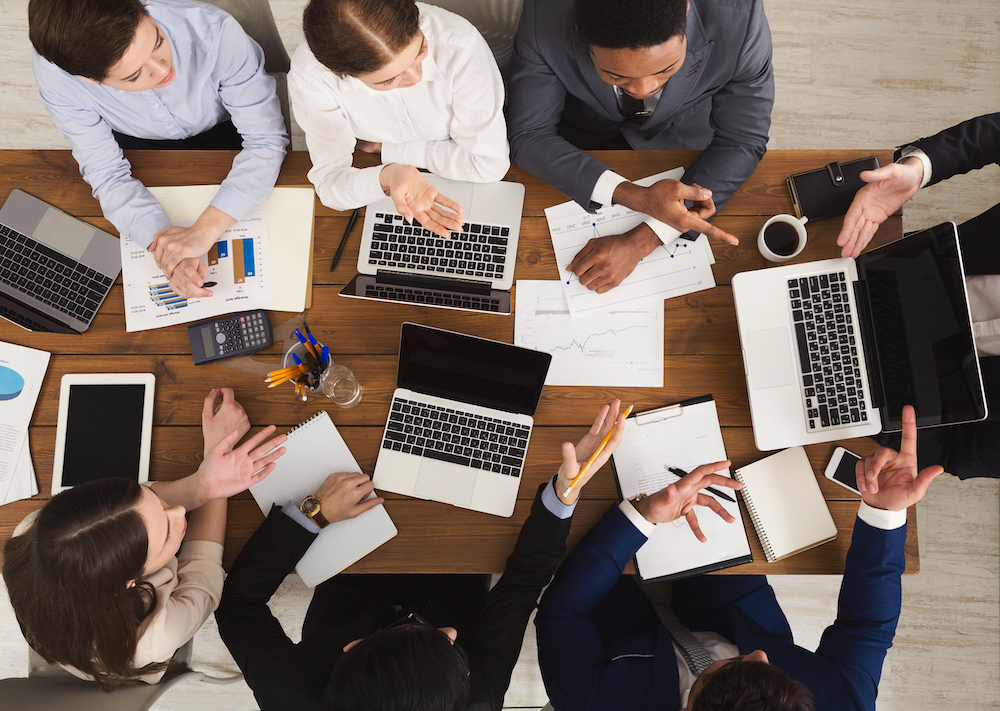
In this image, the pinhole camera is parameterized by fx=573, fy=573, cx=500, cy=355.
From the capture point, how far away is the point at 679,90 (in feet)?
4.83

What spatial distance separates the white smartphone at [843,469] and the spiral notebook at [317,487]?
107 cm

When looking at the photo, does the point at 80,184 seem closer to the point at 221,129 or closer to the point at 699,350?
the point at 221,129

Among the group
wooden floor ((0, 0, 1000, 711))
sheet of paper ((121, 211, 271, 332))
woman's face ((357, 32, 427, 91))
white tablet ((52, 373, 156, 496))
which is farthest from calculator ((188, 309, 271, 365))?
wooden floor ((0, 0, 1000, 711))

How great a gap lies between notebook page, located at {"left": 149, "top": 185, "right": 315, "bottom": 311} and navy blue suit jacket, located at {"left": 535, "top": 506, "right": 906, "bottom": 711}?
97 centimetres

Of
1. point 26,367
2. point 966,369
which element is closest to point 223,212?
point 26,367

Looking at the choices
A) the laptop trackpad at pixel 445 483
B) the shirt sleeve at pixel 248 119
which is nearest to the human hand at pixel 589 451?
the laptop trackpad at pixel 445 483

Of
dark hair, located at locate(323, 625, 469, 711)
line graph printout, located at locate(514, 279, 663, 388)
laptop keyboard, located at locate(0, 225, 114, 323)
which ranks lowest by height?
dark hair, located at locate(323, 625, 469, 711)

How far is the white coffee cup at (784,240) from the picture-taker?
1.40 m

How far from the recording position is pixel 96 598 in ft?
3.90

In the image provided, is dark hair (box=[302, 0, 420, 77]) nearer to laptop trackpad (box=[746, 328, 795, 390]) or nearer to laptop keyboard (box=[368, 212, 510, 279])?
laptop keyboard (box=[368, 212, 510, 279])

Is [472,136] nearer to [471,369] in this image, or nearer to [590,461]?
[471,369]

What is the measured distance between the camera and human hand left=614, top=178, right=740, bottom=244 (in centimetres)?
134

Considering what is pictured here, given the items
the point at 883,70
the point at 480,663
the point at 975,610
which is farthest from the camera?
the point at 883,70

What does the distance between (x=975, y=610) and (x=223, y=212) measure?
9.42 feet
